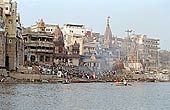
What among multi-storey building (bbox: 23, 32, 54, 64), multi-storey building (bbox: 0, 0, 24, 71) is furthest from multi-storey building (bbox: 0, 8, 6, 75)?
multi-storey building (bbox: 23, 32, 54, 64)

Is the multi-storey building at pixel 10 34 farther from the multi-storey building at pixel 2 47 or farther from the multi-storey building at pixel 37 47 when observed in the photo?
the multi-storey building at pixel 37 47

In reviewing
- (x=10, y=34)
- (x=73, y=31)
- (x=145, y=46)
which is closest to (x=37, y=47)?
(x=10, y=34)

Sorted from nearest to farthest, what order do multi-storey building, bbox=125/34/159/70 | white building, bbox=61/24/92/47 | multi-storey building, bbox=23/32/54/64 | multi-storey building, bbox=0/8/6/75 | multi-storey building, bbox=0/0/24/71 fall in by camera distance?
multi-storey building, bbox=0/8/6/75
multi-storey building, bbox=0/0/24/71
multi-storey building, bbox=23/32/54/64
white building, bbox=61/24/92/47
multi-storey building, bbox=125/34/159/70

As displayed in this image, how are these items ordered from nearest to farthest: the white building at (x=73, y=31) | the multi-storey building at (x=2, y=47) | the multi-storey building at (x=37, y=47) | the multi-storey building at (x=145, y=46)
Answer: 1. the multi-storey building at (x=2, y=47)
2. the multi-storey building at (x=37, y=47)
3. the white building at (x=73, y=31)
4. the multi-storey building at (x=145, y=46)

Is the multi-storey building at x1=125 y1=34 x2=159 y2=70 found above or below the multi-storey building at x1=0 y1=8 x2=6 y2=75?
above

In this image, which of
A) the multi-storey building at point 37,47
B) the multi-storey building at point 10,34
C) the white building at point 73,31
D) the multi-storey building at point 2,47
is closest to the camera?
the multi-storey building at point 2,47

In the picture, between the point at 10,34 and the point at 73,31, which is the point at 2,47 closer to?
the point at 10,34

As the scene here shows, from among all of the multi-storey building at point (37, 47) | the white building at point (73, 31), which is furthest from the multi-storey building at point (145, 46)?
the multi-storey building at point (37, 47)

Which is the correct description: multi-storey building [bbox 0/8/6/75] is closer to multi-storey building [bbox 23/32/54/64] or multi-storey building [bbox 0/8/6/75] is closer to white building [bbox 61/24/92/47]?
multi-storey building [bbox 23/32/54/64]

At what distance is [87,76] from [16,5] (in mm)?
22006

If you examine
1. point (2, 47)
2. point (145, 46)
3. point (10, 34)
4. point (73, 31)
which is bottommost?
point (2, 47)

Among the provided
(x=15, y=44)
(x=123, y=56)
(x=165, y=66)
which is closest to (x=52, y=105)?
(x=15, y=44)

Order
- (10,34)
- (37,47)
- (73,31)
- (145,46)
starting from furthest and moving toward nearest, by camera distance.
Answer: (145,46)
(73,31)
(37,47)
(10,34)

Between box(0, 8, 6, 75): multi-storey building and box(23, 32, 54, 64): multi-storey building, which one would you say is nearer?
box(0, 8, 6, 75): multi-storey building
